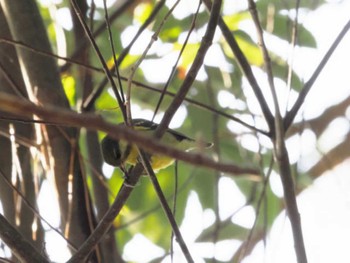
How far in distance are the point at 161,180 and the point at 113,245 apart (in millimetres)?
438

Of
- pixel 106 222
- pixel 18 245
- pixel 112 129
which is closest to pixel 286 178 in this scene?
pixel 106 222

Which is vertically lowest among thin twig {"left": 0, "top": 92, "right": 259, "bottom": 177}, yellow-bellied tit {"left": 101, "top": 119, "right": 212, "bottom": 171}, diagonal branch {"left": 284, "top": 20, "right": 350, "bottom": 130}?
thin twig {"left": 0, "top": 92, "right": 259, "bottom": 177}

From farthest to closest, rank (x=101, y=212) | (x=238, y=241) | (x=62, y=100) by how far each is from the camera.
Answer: (x=238, y=241), (x=101, y=212), (x=62, y=100)

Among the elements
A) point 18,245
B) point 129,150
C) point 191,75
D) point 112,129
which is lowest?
point 112,129

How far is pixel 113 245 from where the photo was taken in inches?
62.1

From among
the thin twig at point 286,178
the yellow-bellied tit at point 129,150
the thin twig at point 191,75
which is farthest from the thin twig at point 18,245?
the yellow-bellied tit at point 129,150

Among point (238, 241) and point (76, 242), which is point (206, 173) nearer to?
point (238, 241)

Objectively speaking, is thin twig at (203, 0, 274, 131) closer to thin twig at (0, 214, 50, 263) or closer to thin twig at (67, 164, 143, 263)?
thin twig at (67, 164, 143, 263)

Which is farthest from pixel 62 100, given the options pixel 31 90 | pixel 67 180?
pixel 67 180

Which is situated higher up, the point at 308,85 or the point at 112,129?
the point at 308,85

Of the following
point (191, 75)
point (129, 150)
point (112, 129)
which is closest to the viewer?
point (112, 129)

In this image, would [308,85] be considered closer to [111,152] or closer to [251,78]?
[251,78]

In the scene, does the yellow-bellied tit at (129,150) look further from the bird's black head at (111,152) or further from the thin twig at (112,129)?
the thin twig at (112,129)

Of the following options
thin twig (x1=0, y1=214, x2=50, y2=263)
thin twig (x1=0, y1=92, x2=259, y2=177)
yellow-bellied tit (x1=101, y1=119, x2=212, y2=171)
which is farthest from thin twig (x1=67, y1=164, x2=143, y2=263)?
yellow-bellied tit (x1=101, y1=119, x2=212, y2=171)
